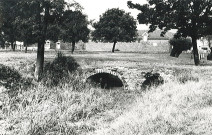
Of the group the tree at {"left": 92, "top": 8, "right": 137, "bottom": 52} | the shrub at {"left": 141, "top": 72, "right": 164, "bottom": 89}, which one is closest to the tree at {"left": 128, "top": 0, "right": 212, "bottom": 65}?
the shrub at {"left": 141, "top": 72, "right": 164, "bottom": 89}

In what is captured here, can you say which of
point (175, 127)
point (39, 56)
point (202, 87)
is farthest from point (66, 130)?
point (39, 56)

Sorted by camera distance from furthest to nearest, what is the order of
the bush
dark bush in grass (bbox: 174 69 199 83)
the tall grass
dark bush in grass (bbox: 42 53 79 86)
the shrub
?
the shrub < dark bush in grass (bbox: 42 53 79 86) < dark bush in grass (bbox: 174 69 199 83) < the bush < the tall grass

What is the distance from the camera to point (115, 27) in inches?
1644

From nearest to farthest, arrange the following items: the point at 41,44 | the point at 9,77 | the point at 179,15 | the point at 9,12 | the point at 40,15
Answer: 1. the point at 9,77
2. the point at 9,12
3. the point at 40,15
4. the point at 41,44
5. the point at 179,15

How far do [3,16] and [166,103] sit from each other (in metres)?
11.6

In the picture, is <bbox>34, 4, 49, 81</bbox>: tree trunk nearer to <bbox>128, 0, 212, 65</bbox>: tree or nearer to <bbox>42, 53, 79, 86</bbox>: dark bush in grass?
<bbox>42, 53, 79, 86</bbox>: dark bush in grass

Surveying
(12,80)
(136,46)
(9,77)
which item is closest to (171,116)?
(12,80)

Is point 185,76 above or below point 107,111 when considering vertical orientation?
above

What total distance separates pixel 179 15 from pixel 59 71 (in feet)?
29.7

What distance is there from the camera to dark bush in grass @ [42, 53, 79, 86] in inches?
711

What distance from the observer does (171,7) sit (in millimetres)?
21688

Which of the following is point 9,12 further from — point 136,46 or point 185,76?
point 136,46

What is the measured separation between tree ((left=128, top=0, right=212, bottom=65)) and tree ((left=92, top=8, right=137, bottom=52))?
1905cm

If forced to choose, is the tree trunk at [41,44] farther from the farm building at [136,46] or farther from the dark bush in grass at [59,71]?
the farm building at [136,46]
